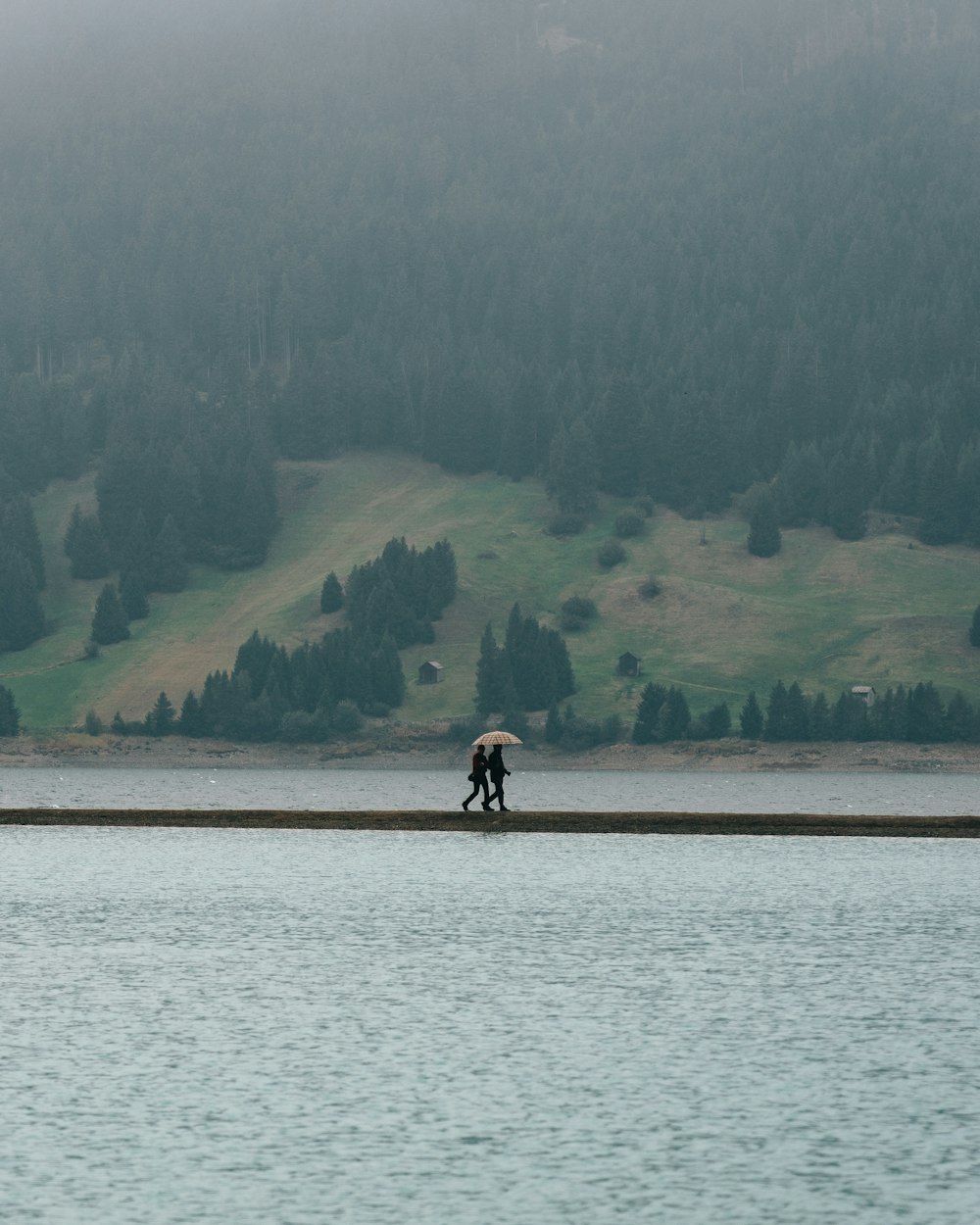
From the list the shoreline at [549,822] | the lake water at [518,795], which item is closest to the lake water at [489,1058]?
the shoreline at [549,822]

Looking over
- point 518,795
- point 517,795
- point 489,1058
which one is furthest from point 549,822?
point 517,795

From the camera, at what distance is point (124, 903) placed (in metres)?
42.8

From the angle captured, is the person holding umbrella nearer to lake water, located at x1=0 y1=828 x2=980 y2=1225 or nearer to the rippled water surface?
lake water, located at x1=0 y1=828 x2=980 y2=1225

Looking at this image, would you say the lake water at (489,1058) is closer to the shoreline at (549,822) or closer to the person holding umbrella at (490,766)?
the shoreline at (549,822)

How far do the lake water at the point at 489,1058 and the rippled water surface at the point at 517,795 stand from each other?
64.1 metres

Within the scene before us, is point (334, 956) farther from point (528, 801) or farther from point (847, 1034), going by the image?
point (528, 801)

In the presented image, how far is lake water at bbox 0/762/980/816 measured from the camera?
123 metres

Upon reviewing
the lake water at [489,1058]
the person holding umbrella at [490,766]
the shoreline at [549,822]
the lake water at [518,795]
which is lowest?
the lake water at [518,795]

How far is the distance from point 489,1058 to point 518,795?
12403cm

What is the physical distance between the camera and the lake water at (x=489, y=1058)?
1712 cm

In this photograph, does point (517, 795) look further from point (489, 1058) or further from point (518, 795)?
point (489, 1058)

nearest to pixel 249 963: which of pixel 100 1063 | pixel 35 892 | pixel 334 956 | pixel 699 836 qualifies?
pixel 334 956

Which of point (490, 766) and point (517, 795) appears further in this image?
point (517, 795)

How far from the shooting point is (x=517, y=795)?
14725 cm
